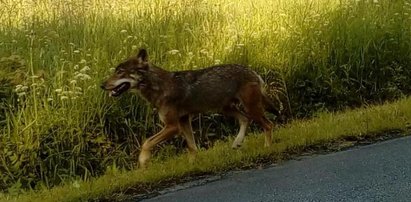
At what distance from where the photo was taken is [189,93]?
7.43 m

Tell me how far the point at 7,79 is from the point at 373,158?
428 cm

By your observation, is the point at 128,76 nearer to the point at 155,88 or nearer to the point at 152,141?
the point at 155,88

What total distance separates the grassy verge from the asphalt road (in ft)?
1.22

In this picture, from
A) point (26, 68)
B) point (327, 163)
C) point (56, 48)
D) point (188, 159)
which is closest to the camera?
point (327, 163)

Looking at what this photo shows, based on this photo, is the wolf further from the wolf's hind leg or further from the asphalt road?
the asphalt road

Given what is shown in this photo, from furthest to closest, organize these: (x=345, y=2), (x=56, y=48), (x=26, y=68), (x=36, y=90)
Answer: (x=345, y=2) → (x=56, y=48) → (x=26, y=68) → (x=36, y=90)

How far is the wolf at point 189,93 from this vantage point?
704cm

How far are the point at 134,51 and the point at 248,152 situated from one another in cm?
238

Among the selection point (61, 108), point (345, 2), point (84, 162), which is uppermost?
point (345, 2)

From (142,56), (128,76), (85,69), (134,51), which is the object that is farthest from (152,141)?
(134,51)

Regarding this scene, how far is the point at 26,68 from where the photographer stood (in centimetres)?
815

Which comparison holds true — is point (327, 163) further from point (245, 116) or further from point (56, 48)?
point (56, 48)

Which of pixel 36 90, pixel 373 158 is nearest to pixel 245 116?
pixel 373 158

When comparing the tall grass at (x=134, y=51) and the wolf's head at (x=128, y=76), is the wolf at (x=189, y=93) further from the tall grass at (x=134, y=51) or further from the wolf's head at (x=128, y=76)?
the tall grass at (x=134, y=51)
